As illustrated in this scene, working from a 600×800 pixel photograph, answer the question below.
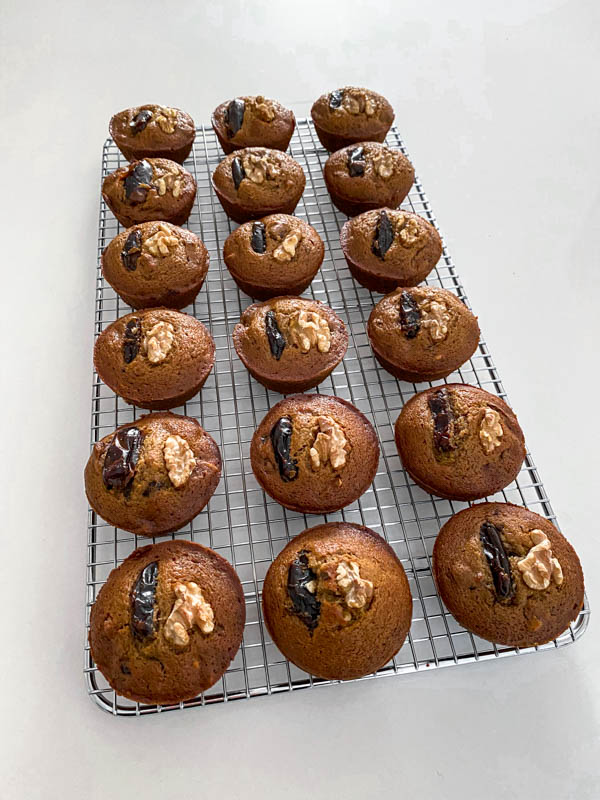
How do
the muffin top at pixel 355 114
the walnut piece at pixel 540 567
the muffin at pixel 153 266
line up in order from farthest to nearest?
the muffin top at pixel 355 114 → the muffin at pixel 153 266 → the walnut piece at pixel 540 567

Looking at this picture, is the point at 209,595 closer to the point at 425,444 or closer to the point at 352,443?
the point at 352,443

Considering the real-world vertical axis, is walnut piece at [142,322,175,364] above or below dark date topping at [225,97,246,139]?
below

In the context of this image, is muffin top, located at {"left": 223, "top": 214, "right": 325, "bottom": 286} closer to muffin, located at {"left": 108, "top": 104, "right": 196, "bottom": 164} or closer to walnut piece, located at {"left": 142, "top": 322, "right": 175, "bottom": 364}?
walnut piece, located at {"left": 142, "top": 322, "right": 175, "bottom": 364}

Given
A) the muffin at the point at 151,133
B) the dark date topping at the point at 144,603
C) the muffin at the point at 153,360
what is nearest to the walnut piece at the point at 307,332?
the muffin at the point at 153,360

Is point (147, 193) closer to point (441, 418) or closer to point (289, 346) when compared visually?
point (289, 346)

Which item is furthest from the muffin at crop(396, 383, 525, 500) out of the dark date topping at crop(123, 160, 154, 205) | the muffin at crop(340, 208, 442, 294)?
the dark date topping at crop(123, 160, 154, 205)

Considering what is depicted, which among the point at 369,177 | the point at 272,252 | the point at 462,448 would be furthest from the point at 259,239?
the point at 462,448

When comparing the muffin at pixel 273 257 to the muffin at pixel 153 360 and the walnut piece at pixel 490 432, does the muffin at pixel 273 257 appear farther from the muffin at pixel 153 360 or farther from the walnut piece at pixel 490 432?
the walnut piece at pixel 490 432
